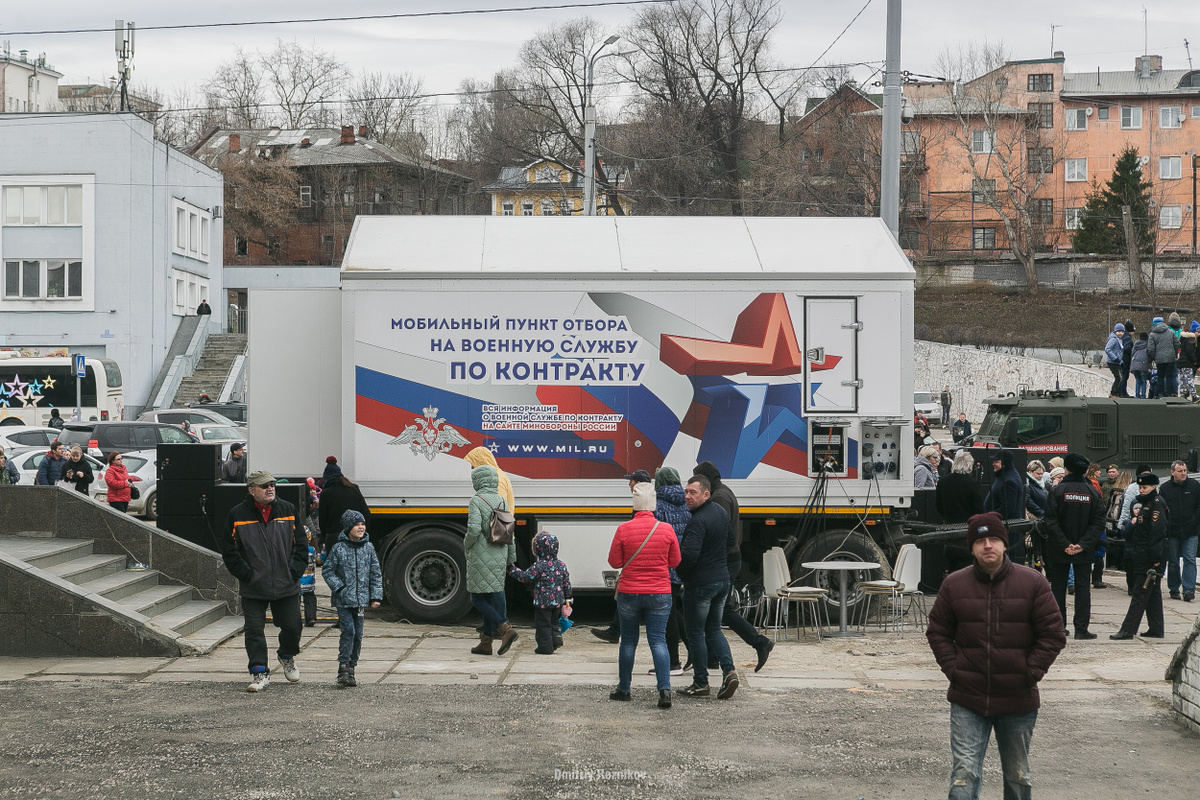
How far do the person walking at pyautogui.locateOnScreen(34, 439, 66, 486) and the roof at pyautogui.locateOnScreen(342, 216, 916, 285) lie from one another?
9123 millimetres

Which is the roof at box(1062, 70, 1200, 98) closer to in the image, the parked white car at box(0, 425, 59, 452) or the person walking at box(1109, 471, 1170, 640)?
the parked white car at box(0, 425, 59, 452)

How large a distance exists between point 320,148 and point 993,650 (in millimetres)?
80621

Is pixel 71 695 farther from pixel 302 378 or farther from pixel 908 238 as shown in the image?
pixel 908 238

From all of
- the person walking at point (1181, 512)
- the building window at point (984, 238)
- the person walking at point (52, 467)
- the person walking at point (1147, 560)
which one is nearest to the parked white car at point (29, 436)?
the person walking at point (52, 467)

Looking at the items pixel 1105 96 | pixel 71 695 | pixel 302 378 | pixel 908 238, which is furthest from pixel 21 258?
pixel 1105 96

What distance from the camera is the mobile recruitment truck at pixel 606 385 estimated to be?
12445 millimetres

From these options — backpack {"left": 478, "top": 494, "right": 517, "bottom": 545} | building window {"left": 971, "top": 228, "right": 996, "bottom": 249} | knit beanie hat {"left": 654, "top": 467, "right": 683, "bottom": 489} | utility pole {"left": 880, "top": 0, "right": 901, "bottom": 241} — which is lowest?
backpack {"left": 478, "top": 494, "right": 517, "bottom": 545}

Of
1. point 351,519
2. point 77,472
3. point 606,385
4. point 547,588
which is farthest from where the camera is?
point 77,472

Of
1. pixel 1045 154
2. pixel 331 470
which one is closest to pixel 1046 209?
pixel 1045 154

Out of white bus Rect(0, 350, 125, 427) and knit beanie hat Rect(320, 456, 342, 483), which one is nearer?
knit beanie hat Rect(320, 456, 342, 483)

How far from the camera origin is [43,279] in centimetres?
4553

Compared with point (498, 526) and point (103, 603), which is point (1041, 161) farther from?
point (103, 603)

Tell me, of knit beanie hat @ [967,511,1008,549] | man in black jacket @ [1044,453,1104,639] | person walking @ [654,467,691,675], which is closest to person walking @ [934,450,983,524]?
man in black jacket @ [1044,453,1104,639]

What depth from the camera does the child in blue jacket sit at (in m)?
11.2
